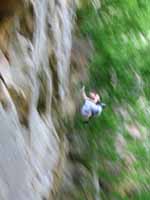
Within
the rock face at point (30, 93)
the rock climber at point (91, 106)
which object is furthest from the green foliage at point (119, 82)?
the rock face at point (30, 93)

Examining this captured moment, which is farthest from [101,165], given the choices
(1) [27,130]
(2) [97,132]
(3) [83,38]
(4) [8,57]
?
(4) [8,57]

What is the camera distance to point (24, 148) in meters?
2.18

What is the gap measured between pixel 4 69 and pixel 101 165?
164 cm

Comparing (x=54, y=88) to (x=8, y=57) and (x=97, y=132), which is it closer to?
→ (x=97, y=132)

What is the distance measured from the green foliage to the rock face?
442 mm

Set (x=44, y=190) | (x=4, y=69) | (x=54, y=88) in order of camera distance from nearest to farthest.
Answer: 1. (x=4, y=69)
2. (x=44, y=190)
3. (x=54, y=88)

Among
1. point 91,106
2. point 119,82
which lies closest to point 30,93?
point 91,106

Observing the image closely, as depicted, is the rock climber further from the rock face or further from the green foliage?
the rock face

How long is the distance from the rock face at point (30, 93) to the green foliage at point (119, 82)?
17.4 inches

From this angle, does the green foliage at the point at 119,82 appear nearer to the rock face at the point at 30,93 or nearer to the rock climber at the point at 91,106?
the rock climber at the point at 91,106

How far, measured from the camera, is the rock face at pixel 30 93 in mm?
1972

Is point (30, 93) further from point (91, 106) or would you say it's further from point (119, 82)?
point (119, 82)

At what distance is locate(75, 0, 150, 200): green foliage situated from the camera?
3.43 meters

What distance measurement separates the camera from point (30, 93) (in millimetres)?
2260
